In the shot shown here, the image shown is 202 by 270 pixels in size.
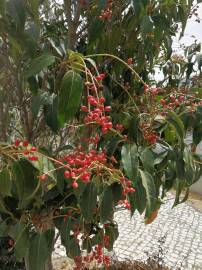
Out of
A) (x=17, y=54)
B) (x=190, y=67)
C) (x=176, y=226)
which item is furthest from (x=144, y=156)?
(x=176, y=226)

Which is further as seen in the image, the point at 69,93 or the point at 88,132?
the point at 88,132

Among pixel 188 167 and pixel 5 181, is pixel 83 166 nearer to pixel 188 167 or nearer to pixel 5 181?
pixel 5 181

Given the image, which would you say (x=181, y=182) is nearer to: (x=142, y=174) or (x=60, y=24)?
(x=142, y=174)

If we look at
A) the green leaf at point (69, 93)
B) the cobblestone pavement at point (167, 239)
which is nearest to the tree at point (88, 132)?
the green leaf at point (69, 93)

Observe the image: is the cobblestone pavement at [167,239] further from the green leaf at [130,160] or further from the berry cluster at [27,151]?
the berry cluster at [27,151]

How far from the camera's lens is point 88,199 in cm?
96

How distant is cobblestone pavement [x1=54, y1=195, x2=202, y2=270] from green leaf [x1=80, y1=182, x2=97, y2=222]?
2.43m

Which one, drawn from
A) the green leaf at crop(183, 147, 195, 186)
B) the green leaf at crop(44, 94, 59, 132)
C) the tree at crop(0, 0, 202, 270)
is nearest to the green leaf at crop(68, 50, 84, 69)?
the tree at crop(0, 0, 202, 270)

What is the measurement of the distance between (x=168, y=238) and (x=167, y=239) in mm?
39

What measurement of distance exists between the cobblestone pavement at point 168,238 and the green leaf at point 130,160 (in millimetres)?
2529

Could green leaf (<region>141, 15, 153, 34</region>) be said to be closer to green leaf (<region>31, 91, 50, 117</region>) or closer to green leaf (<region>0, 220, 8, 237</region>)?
green leaf (<region>31, 91, 50, 117</region>)

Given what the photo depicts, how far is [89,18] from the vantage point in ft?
4.77

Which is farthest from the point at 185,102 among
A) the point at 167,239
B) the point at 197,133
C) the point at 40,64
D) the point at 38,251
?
the point at 167,239

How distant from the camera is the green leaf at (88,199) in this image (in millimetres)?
958
